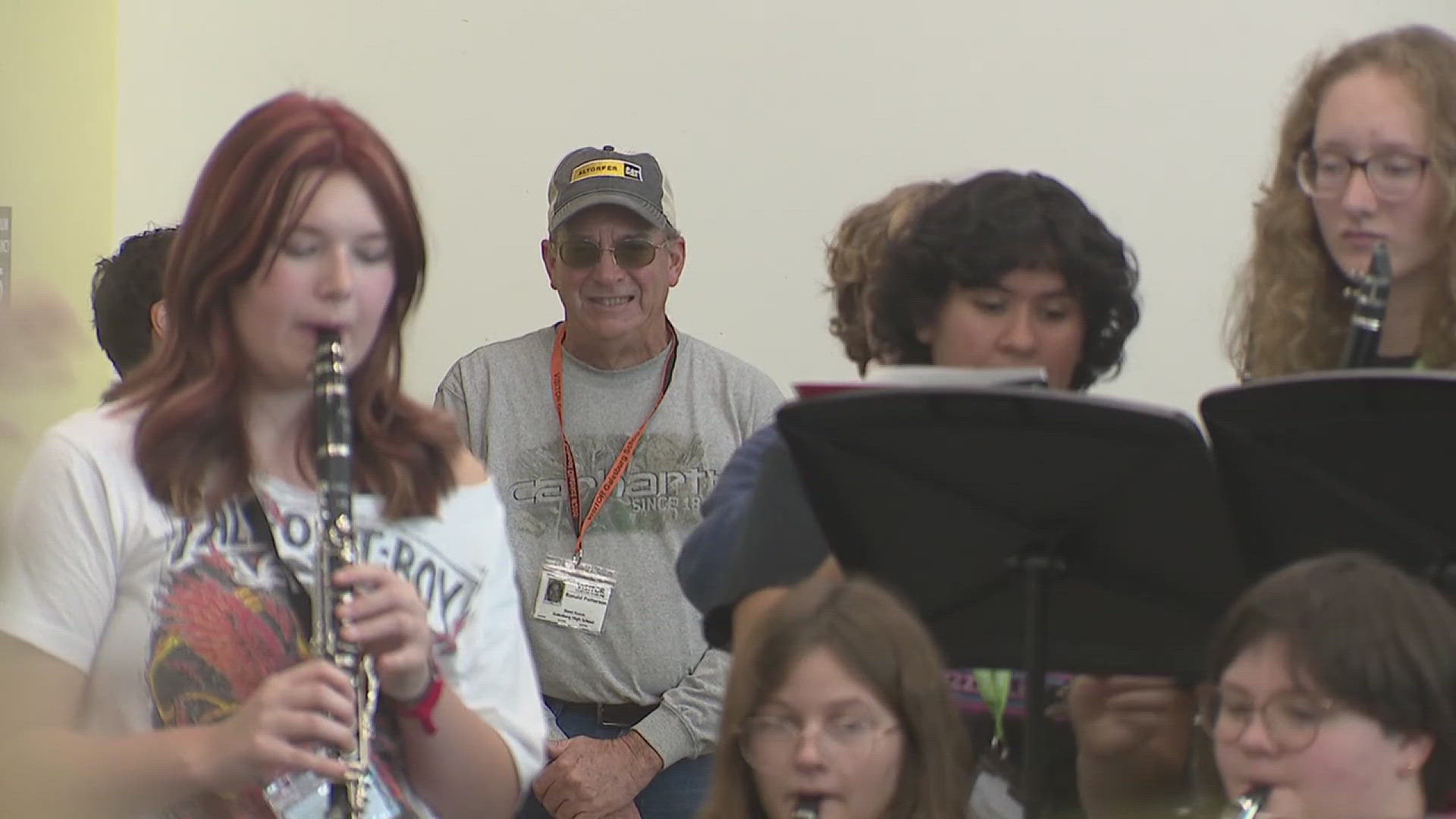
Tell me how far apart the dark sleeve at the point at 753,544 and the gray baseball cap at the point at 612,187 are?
1.33 m

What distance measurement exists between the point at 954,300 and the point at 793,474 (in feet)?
1.08

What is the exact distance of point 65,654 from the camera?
160 centimetres

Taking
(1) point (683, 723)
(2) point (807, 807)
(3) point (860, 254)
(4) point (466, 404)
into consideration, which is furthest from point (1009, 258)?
(4) point (466, 404)

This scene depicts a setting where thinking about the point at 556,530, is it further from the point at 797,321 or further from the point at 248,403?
the point at 248,403

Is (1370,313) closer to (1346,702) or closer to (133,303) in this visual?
(1346,702)

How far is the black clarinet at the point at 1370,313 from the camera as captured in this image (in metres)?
2.06

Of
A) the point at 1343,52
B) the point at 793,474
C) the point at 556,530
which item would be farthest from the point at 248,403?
the point at 556,530

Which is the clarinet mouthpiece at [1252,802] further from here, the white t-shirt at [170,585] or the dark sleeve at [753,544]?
the white t-shirt at [170,585]

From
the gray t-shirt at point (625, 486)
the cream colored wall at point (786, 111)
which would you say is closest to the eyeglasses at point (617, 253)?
the gray t-shirt at point (625, 486)

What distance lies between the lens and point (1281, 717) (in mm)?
1720

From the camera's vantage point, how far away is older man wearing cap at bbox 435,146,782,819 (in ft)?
10.6

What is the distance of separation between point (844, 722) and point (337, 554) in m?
0.58

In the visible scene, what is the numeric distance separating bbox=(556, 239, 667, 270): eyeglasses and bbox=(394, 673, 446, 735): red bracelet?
1.82 metres

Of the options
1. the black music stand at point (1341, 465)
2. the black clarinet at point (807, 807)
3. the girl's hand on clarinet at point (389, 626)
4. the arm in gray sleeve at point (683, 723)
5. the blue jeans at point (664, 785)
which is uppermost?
the black music stand at point (1341, 465)
